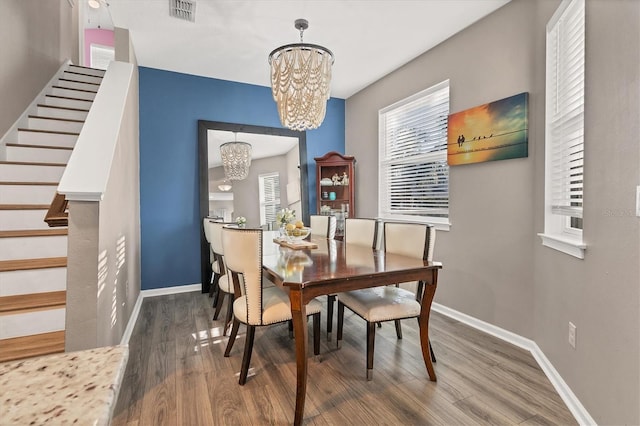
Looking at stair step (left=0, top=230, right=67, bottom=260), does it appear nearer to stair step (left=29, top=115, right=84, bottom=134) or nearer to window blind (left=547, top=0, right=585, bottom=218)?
stair step (left=29, top=115, right=84, bottom=134)

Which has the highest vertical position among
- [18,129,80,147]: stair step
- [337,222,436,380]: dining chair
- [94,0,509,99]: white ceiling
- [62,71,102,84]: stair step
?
[94,0,509,99]: white ceiling

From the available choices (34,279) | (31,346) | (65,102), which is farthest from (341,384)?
(65,102)

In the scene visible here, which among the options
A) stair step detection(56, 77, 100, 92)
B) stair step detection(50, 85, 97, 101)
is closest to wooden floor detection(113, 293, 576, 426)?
stair step detection(50, 85, 97, 101)

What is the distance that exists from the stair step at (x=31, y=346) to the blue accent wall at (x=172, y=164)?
227cm

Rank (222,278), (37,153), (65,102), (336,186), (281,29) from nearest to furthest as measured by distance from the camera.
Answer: (37,153) → (222,278) → (281,29) → (65,102) → (336,186)

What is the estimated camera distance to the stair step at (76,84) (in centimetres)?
370

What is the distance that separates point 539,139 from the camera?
7.85ft

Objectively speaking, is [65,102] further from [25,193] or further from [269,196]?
[269,196]

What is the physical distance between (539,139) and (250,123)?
3.39 meters

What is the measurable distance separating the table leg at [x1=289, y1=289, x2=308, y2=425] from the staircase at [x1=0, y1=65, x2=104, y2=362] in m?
1.20

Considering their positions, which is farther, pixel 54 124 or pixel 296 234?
pixel 54 124

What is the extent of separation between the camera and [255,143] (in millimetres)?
4469

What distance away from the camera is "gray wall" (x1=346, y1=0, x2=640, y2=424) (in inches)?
55.2

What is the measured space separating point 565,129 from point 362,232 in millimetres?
1742
